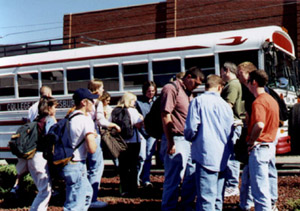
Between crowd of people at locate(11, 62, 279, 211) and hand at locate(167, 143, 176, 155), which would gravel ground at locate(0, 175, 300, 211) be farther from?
hand at locate(167, 143, 176, 155)

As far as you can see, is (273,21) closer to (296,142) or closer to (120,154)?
(296,142)

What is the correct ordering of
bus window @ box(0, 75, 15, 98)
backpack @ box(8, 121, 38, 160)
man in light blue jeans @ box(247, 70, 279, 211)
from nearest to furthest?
man in light blue jeans @ box(247, 70, 279, 211), backpack @ box(8, 121, 38, 160), bus window @ box(0, 75, 15, 98)

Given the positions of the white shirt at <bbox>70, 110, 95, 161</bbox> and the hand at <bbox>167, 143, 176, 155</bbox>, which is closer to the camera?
the white shirt at <bbox>70, 110, 95, 161</bbox>

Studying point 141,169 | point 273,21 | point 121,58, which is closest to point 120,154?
point 141,169

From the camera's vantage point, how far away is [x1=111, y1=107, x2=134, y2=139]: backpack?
707cm

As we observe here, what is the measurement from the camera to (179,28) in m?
28.4

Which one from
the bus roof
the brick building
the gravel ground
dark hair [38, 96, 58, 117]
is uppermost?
the brick building

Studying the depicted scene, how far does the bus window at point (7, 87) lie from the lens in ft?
44.4

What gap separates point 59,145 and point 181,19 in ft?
79.8

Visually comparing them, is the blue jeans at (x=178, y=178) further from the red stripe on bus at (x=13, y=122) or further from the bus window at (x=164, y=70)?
the red stripe on bus at (x=13, y=122)

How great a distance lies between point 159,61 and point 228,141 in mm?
6599

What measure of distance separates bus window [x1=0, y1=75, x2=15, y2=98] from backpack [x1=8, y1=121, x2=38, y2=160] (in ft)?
26.6

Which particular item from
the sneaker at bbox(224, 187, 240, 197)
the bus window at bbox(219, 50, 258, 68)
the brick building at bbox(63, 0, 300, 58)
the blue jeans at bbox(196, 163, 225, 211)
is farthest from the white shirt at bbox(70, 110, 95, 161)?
the brick building at bbox(63, 0, 300, 58)

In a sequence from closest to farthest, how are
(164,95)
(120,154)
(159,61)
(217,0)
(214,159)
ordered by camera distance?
1. (214,159)
2. (164,95)
3. (120,154)
4. (159,61)
5. (217,0)
